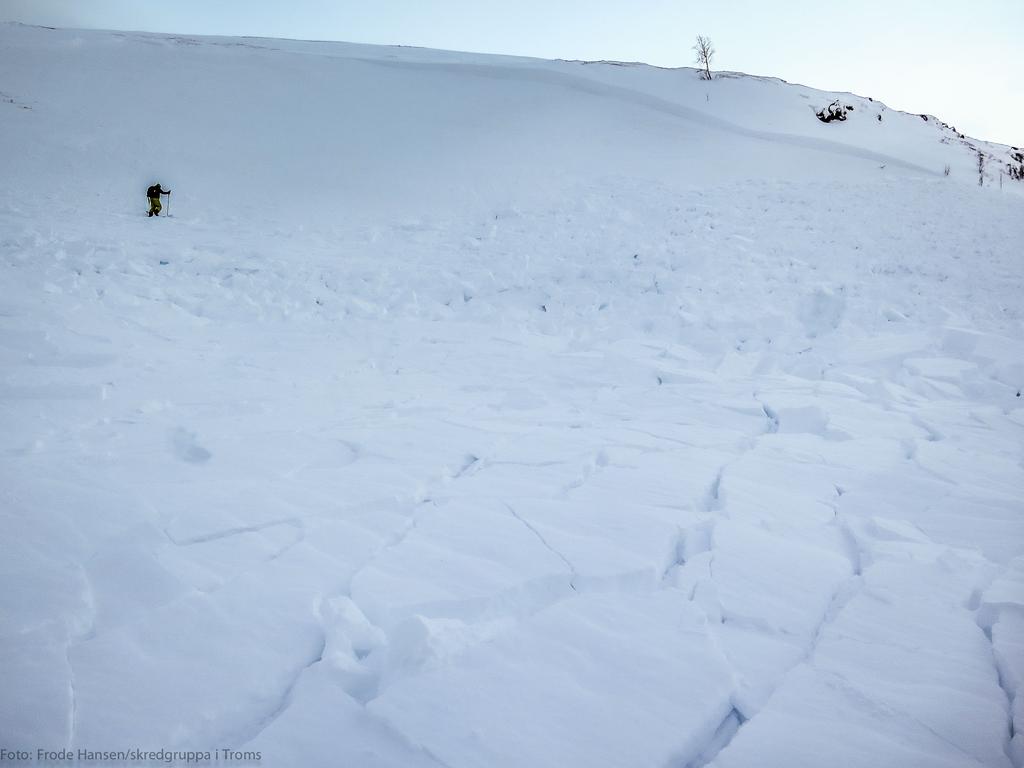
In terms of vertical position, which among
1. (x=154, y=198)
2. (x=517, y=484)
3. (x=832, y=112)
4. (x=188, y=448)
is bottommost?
(x=188, y=448)

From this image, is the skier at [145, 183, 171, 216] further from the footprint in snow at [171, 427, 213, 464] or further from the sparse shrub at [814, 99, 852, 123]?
the sparse shrub at [814, 99, 852, 123]

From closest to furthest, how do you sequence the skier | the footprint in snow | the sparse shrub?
the footprint in snow → the skier → the sparse shrub

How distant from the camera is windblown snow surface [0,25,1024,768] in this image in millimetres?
1838

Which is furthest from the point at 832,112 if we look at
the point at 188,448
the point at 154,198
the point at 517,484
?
the point at 188,448

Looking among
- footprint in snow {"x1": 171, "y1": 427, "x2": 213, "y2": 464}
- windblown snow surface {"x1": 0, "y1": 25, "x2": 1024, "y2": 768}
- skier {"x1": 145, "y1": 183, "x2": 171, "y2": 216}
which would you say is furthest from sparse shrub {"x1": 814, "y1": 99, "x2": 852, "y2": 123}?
footprint in snow {"x1": 171, "y1": 427, "x2": 213, "y2": 464}

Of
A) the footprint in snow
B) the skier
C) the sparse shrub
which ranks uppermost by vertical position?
the sparse shrub

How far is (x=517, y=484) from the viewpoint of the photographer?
3.28 meters

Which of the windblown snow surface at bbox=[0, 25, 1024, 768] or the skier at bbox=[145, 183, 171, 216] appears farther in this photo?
the skier at bbox=[145, 183, 171, 216]

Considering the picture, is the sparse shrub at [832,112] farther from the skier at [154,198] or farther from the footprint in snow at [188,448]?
the footprint in snow at [188,448]

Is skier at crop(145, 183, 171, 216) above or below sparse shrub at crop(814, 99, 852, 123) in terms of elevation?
below

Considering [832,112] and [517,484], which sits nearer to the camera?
[517,484]

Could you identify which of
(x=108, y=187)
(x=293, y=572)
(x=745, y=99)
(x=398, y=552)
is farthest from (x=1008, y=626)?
(x=745, y=99)

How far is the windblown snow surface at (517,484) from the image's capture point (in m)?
1.84

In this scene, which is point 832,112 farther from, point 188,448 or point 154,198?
point 188,448
